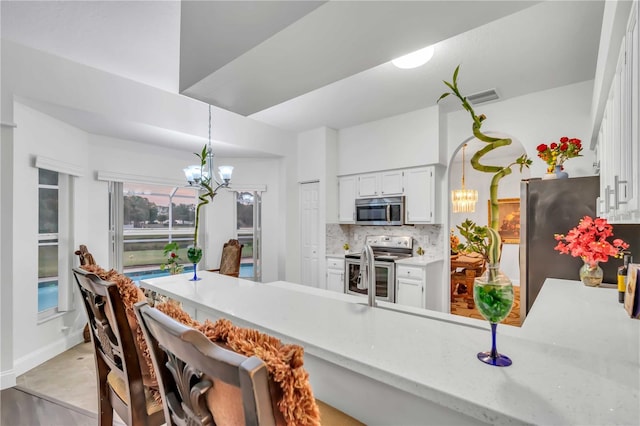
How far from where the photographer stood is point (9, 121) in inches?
102

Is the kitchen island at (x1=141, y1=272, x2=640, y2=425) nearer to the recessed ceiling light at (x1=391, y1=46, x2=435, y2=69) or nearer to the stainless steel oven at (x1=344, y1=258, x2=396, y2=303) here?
the recessed ceiling light at (x1=391, y1=46, x2=435, y2=69)

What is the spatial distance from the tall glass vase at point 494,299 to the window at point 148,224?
14.9 ft

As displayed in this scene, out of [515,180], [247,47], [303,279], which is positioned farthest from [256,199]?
[515,180]

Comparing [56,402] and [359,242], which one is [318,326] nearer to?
[56,402]

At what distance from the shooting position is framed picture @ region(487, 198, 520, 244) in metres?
6.68

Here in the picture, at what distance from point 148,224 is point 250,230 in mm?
1580

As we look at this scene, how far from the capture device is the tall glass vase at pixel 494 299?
2.80 ft

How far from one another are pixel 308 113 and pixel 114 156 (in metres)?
2.64

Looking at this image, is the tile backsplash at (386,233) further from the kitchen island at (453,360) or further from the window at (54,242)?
the window at (54,242)

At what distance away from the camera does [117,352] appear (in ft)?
4.23

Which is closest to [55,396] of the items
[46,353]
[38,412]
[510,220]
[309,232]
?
[38,412]

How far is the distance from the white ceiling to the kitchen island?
118cm

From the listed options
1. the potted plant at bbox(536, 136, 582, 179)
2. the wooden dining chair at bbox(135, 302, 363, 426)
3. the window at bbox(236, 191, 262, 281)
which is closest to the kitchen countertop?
the potted plant at bbox(536, 136, 582, 179)

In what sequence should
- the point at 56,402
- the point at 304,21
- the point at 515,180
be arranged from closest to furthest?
1. the point at 304,21
2. the point at 56,402
3. the point at 515,180
